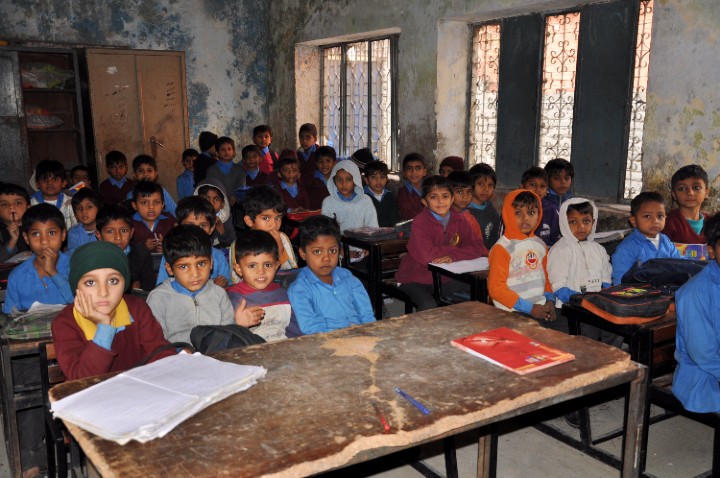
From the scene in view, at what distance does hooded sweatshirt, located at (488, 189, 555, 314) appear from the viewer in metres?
3.12

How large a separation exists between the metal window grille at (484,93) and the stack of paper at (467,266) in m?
2.71

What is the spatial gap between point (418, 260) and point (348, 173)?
1.33 metres

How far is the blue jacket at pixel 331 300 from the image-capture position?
2.56 m

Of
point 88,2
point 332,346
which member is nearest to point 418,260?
point 332,346

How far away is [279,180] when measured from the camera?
6.16m

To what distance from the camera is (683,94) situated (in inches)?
164

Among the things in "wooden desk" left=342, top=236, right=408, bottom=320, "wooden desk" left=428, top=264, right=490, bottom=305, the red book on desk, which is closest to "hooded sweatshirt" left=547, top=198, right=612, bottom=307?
"wooden desk" left=428, top=264, right=490, bottom=305

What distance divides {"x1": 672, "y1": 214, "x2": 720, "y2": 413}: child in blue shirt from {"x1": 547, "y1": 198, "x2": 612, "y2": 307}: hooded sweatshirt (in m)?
0.94

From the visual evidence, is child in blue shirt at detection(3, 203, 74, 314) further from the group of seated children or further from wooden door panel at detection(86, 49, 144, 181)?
wooden door panel at detection(86, 49, 144, 181)

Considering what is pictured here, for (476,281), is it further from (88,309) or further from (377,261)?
(88,309)

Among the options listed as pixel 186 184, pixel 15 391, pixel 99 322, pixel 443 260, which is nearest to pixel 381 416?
pixel 99 322

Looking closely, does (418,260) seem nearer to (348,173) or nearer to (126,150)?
(348,173)

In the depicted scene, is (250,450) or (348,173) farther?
(348,173)

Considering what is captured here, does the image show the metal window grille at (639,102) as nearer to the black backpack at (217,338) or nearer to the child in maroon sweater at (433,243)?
the child in maroon sweater at (433,243)
